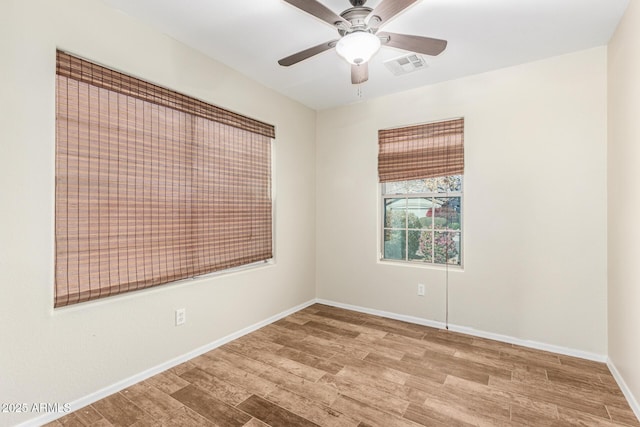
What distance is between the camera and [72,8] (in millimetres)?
1949

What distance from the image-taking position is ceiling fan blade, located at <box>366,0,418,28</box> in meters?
1.62

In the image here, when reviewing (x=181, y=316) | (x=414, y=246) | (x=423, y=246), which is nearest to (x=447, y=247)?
(x=423, y=246)

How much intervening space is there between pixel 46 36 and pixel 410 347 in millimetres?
3520

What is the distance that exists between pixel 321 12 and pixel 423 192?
90.9 inches

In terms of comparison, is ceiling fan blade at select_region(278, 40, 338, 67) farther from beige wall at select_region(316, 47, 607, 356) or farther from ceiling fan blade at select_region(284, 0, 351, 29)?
beige wall at select_region(316, 47, 607, 356)

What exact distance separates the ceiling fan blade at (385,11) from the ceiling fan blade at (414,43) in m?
0.15

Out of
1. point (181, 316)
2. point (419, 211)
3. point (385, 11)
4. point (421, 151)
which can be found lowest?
point (181, 316)

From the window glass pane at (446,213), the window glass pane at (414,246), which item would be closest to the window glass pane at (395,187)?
the window glass pane at (446,213)

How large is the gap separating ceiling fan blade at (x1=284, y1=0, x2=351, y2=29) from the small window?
82.3 inches

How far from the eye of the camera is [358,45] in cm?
185

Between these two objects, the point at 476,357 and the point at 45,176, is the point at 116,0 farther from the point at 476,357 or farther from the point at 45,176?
the point at 476,357

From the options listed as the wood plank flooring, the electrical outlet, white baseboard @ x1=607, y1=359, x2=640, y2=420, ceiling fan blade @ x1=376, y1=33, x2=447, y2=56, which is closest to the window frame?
the wood plank flooring

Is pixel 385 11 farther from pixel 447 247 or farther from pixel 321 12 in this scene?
pixel 447 247

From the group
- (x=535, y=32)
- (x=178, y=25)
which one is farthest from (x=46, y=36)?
(x=535, y=32)
